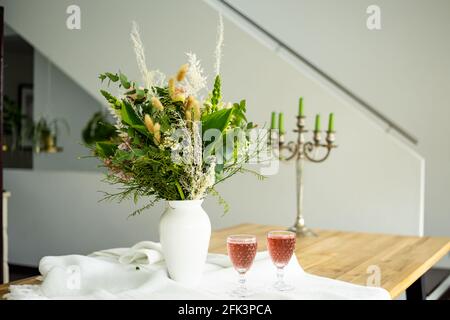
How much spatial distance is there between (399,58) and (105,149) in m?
3.66

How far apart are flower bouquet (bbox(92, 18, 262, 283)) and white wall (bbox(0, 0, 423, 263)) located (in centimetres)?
233

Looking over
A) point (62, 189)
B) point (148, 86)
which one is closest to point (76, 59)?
point (62, 189)

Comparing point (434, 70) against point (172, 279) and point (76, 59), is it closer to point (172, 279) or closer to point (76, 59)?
point (76, 59)

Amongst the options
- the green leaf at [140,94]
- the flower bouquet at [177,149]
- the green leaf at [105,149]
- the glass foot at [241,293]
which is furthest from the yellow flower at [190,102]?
the glass foot at [241,293]

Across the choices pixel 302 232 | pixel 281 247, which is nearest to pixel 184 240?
pixel 281 247

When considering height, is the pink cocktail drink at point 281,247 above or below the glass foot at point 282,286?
above

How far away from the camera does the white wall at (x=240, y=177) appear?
362 cm

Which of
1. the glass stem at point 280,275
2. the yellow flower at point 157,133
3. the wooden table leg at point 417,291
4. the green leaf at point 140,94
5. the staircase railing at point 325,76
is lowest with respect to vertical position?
the wooden table leg at point 417,291

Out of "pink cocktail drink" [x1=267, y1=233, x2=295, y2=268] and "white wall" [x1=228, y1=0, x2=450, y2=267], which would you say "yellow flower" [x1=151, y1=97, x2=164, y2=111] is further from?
"white wall" [x1=228, y1=0, x2=450, y2=267]

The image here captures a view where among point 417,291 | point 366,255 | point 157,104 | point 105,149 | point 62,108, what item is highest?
point 62,108

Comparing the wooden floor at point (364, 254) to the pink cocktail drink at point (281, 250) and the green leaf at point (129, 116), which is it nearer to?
the pink cocktail drink at point (281, 250)

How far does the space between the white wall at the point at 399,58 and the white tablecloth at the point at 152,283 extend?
3.21m

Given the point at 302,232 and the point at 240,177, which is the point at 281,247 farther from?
the point at 240,177

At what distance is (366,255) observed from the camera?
2.04 metres
